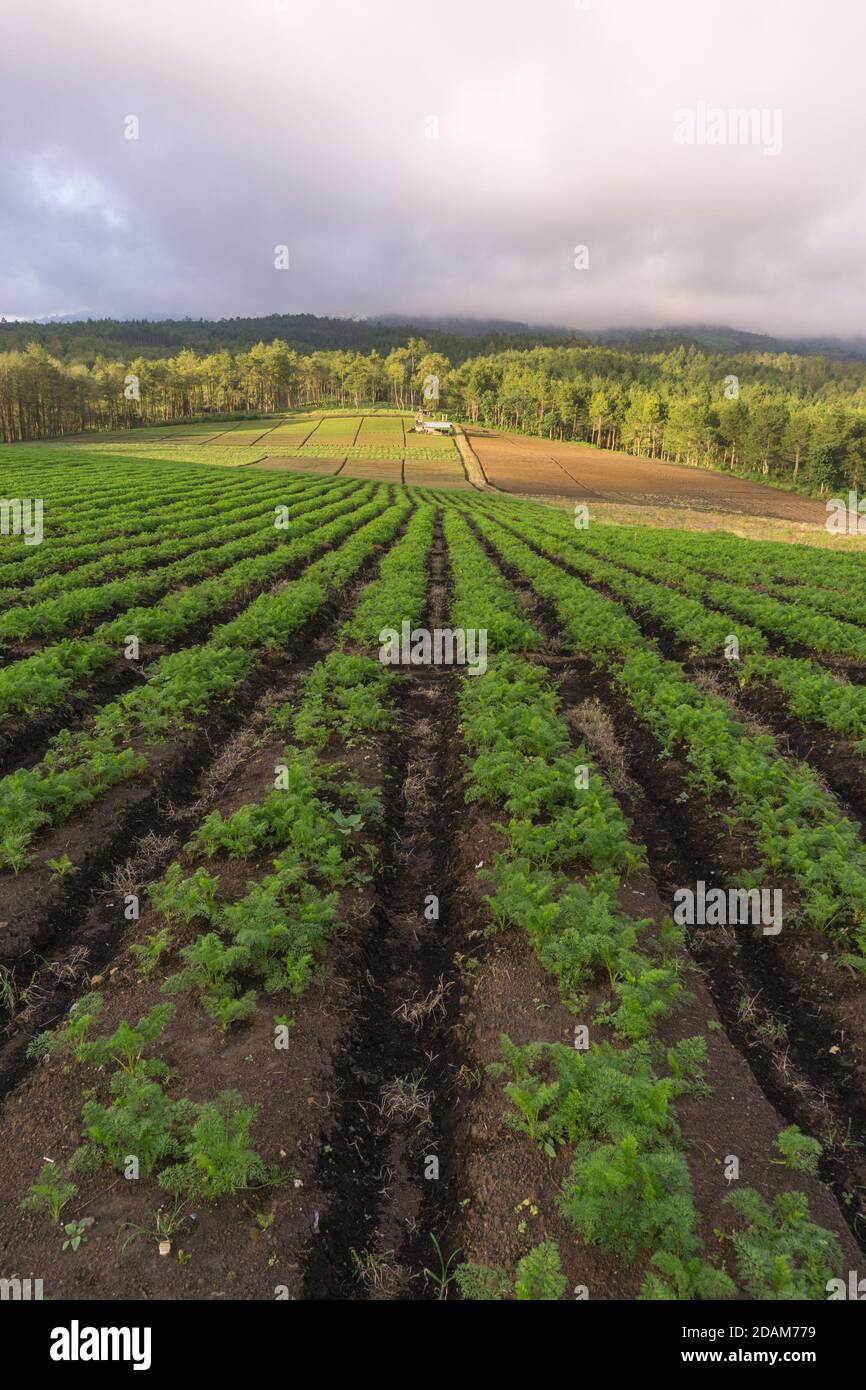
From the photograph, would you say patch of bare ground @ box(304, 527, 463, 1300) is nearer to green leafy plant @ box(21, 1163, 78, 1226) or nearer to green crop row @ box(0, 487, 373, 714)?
green leafy plant @ box(21, 1163, 78, 1226)

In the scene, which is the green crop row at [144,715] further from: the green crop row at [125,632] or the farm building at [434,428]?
the farm building at [434,428]

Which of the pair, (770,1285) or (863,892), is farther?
(863,892)

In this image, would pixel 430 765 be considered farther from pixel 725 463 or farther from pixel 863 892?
pixel 725 463

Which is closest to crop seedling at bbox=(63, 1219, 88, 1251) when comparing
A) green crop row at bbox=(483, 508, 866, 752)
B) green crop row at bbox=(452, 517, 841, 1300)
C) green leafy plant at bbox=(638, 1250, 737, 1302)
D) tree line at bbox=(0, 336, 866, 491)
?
green crop row at bbox=(452, 517, 841, 1300)

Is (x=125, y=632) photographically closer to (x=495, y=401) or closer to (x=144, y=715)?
(x=144, y=715)

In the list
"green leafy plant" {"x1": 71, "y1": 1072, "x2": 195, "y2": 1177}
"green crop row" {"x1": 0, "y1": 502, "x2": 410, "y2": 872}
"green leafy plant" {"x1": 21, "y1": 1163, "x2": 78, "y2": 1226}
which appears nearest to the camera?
"green leafy plant" {"x1": 21, "y1": 1163, "x2": 78, "y2": 1226}
